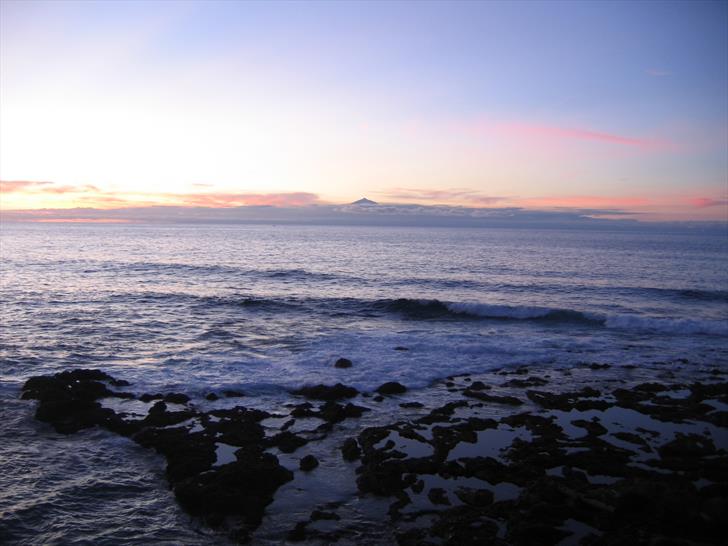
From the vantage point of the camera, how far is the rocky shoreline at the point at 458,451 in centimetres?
905

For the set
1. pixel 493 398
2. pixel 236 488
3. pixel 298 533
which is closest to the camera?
pixel 298 533

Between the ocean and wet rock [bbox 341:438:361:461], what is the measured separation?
4.02m

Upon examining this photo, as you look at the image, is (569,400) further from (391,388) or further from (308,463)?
(308,463)

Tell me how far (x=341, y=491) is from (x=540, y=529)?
4.10m

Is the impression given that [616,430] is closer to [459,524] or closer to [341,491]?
[459,524]

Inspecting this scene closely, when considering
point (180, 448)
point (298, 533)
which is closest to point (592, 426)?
point (298, 533)

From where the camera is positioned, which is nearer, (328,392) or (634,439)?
(634,439)

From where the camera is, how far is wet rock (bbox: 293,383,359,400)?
16.8 metres

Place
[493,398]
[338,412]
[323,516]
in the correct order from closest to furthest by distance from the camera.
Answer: [323,516]
[338,412]
[493,398]

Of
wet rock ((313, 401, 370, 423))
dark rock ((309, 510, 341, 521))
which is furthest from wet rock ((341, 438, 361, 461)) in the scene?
dark rock ((309, 510, 341, 521))

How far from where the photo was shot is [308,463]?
11.5 m

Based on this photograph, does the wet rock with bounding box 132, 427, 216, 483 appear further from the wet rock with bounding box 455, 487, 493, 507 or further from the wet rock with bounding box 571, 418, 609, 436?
the wet rock with bounding box 571, 418, 609, 436

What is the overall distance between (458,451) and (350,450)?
2.79m

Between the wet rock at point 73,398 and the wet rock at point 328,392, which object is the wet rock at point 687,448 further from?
the wet rock at point 73,398
